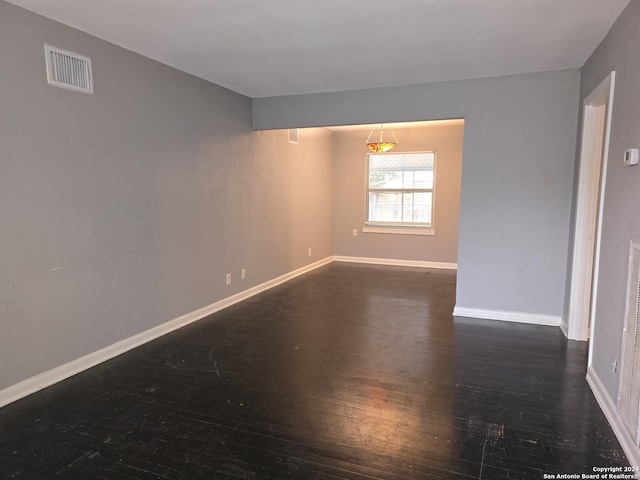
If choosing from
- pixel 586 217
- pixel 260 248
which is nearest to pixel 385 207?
pixel 260 248

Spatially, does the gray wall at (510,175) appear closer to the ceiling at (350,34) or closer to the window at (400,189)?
the ceiling at (350,34)

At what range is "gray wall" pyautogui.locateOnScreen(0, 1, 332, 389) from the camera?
255cm

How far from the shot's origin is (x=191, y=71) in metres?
3.85

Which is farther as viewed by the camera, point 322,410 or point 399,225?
point 399,225

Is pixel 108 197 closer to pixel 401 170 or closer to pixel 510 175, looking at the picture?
pixel 510 175

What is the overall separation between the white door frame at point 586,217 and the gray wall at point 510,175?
32 cm

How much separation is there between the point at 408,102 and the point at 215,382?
3.31 meters

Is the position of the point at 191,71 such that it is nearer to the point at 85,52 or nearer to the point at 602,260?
the point at 85,52

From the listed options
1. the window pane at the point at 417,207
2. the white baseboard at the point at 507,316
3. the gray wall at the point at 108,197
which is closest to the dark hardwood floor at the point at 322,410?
the white baseboard at the point at 507,316

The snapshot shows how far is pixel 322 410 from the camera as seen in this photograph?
7.97 ft

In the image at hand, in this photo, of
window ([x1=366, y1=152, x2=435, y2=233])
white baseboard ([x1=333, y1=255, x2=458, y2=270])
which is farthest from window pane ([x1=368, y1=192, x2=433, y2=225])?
white baseboard ([x1=333, y1=255, x2=458, y2=270])

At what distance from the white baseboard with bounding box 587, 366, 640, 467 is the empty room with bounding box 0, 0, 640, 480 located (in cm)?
2

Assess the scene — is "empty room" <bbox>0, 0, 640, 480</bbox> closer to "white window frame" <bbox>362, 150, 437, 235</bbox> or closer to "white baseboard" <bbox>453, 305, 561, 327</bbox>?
"white baseboard" <bbox>453, 305, 561, 327</bbox>

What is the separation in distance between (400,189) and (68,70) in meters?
5.62
